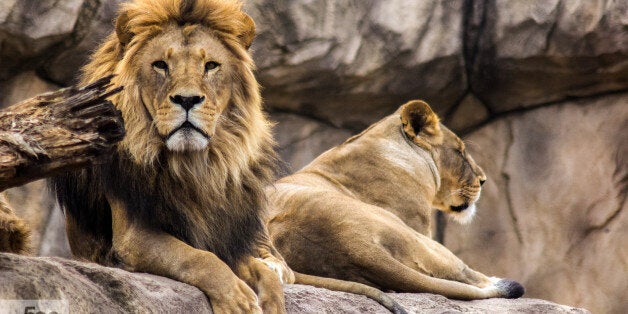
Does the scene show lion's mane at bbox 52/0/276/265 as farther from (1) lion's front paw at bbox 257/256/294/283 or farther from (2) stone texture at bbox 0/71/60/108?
(2) stone texture at bbox 0/71/60/108

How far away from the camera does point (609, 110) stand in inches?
310

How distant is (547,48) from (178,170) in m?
4.36

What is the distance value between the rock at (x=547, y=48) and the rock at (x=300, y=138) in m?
1.20

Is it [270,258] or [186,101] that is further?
[270,258]

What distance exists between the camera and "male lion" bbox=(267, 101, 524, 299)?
5.06 metres

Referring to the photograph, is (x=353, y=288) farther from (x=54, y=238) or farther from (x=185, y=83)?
(x=54, y=238)

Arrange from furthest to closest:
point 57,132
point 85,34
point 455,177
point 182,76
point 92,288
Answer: point 85,34
point 455,177
point 182,76
point 92,288
point 57,132


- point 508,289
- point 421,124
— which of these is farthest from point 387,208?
point 508,289

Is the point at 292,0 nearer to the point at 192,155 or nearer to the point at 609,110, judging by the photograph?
the point at 609,110

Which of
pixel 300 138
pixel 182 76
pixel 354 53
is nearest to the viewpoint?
pixel 182 76

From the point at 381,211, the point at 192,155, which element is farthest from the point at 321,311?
the point at 381,211

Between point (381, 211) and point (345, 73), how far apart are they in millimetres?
2226

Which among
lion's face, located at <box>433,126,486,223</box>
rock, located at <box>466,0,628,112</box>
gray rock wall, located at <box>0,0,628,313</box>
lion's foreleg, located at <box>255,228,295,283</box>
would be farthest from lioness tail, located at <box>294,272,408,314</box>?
rock, located at <box>466,0,628,112</box>

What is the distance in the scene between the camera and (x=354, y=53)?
7.57 metres
